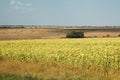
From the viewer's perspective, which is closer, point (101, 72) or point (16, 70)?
point (101, 72)

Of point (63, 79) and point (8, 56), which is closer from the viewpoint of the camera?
point (63, 79)

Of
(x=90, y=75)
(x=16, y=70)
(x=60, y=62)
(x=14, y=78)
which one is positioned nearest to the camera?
(x=14, y=78)

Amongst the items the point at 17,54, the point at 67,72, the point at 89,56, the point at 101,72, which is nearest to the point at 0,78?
the point at 67,72

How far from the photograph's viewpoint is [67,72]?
653 inches

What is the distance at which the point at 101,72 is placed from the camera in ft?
54.6

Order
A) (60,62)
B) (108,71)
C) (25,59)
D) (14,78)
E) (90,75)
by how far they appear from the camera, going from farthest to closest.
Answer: (25,59) < (60,62) < (108,71) < (90,75) < (14,78)

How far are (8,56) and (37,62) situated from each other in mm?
3250

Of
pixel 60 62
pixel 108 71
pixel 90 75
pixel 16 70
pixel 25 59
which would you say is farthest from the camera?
pixel 25 59

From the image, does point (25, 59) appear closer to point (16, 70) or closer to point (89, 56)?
point (16, 70)

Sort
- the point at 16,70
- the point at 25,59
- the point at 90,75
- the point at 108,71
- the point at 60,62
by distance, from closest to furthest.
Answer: the point at 90,75, the point at 108,71, the point at 16,70, the point at 60,62, the point at 25,59

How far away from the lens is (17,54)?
2292 cm

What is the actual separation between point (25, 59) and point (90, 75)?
7.48m

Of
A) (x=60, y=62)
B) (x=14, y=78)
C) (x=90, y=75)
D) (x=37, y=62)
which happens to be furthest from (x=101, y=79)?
(x=37, y=62)

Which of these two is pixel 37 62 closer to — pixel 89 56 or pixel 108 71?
pixel 89 56
